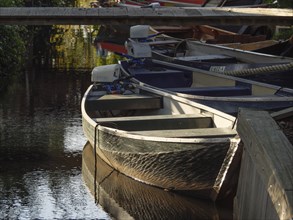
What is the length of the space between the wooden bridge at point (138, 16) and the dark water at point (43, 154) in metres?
2.05

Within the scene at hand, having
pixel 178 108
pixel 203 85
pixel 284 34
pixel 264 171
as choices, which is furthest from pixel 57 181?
pixel 284 34

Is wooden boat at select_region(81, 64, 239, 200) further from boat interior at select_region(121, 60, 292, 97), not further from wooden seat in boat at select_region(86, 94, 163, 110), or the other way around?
boat interior at select_region(121, 60, 292, 97)

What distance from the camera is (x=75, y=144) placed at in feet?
42.1

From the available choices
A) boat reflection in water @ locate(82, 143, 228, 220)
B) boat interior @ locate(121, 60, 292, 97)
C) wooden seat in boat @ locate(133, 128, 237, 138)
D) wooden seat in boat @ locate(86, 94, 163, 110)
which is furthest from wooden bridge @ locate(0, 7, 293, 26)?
wooden seat in boat @ locate(133, 128, 237, 138)

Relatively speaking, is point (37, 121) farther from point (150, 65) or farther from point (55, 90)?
point (55, 90)

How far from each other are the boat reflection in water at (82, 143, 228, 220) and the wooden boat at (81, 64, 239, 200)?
0.12 meters

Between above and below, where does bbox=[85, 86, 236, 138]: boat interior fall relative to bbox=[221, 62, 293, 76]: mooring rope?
below

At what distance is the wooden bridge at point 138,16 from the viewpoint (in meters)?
12.5

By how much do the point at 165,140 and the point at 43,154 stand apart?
11.3ft

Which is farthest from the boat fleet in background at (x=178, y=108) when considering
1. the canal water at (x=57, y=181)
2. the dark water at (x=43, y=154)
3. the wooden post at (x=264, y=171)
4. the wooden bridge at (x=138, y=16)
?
the wooden post at (x=264, y=171)

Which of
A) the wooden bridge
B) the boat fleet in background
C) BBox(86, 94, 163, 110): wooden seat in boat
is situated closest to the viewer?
the boat fleet in background

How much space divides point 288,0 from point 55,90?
22.2ft

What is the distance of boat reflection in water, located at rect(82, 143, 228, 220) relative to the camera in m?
9.41

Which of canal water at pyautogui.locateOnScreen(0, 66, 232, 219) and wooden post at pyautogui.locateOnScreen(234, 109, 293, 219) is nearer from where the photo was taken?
wooden post at pyautogui.locateOnScreen(234, 109, 293, 219)
